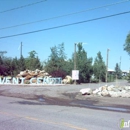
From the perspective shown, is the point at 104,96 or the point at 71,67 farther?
the point at 71,67

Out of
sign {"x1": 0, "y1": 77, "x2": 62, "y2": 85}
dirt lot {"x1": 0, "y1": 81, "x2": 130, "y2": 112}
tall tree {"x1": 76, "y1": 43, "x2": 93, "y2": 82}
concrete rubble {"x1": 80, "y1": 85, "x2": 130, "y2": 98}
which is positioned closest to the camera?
dirt lot {"x1": 0, "y1": 81, "x2": 130, "y2": 112}

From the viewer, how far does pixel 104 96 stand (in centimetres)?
2097

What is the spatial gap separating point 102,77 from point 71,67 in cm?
1362

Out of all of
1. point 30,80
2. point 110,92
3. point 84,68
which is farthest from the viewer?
point 84,68

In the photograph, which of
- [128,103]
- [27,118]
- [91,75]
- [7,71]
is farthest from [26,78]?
[27,118]

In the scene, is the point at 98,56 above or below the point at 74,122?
above

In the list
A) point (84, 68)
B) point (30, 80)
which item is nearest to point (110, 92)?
point (30, 80)

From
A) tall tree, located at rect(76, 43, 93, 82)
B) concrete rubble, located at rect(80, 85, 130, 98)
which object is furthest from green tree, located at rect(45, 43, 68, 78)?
concrete rubble, located at rect(80, 85, 130, 98)

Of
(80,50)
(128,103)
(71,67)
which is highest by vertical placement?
(80,50)

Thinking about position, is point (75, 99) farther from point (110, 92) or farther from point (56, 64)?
point (56, 64)

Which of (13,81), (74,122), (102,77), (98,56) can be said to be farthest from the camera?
(98,56)

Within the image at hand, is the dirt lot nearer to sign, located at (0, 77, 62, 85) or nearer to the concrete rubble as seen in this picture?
the concrete rubble

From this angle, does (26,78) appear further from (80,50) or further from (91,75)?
(80,50)

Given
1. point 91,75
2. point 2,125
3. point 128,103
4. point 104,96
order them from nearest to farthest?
point 2,125 < point 128,103 < point 104,96 < point 91,75
